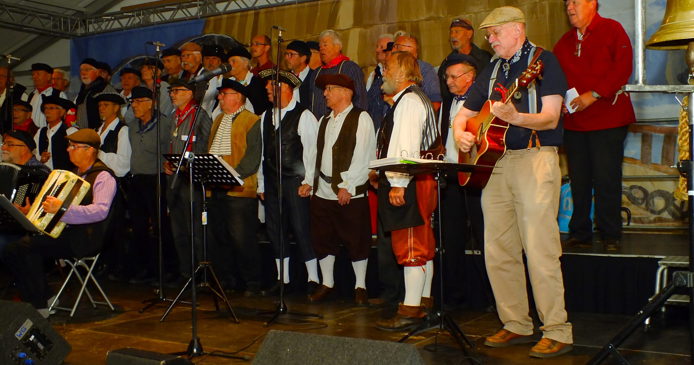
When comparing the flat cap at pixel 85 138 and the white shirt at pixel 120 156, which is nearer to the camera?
the flat cap at pixel 85 138

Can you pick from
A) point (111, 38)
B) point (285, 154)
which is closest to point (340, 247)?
point (285, 154)

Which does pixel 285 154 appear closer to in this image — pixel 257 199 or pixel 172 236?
pixel 257 199

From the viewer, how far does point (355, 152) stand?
6129 millimetres

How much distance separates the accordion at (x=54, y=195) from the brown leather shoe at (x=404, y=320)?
2.56 meters

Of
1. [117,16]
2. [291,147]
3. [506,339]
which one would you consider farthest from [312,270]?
[117,16]

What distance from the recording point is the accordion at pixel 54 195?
571 cm

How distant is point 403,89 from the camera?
17.5 ft

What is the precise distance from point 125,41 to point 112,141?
9.55ft

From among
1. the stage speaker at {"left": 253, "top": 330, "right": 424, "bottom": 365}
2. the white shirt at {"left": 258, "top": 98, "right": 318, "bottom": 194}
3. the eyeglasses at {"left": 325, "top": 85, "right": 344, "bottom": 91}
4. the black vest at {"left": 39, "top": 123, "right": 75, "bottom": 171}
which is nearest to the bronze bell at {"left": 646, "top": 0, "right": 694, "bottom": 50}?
the stage speaker at {"left": 253, "top": 330, "right": 424, "bottom": 365}

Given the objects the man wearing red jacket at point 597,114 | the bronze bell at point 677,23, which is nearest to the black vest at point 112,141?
the man wearing red jacket at point 597,114

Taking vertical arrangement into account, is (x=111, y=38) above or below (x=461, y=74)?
above

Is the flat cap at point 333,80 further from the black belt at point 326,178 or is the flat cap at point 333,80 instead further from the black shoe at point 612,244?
the black shoe at point 612,244

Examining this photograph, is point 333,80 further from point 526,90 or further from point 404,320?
point 526,90

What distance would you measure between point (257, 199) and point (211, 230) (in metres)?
0.56
